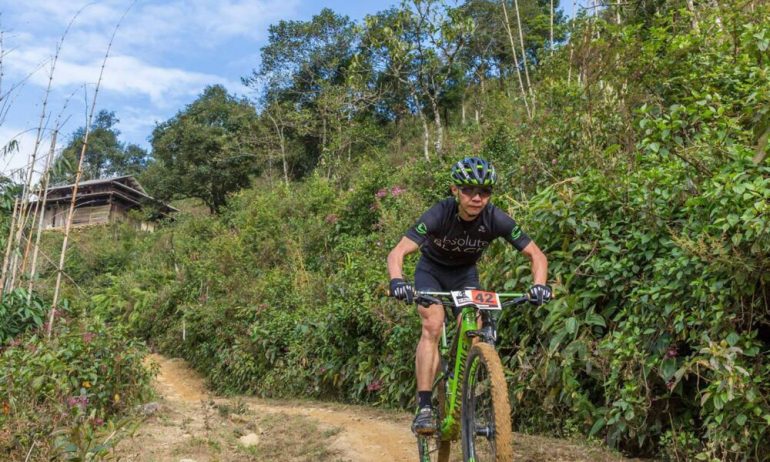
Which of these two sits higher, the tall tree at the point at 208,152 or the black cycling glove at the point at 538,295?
the tall tree at the point at 208,152

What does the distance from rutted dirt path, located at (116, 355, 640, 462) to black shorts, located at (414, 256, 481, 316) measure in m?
1.60

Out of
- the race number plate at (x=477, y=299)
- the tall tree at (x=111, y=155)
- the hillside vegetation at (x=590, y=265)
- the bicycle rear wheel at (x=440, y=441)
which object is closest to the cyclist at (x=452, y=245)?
the bicycle rear wheel at (x=440, y=441)

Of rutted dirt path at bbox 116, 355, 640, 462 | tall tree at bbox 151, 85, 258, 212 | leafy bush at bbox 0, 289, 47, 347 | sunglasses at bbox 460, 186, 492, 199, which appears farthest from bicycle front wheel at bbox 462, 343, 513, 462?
tall tree at bbox 151, 85, 258, 212

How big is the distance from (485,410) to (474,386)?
0.18 meters

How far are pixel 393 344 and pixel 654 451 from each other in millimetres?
3527

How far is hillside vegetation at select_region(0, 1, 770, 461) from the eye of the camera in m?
4.45

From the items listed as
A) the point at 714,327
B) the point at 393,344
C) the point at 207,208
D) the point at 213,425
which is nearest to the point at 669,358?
the point at 714,327

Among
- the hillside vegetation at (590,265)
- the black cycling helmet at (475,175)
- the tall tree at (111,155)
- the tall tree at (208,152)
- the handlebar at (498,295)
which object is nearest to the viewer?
the handlebar at (498,295)

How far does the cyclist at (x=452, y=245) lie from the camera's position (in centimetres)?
403

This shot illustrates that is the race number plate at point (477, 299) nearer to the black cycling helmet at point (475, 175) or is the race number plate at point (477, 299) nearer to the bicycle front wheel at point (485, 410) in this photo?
the bicycle front wheel at point (485, 410)

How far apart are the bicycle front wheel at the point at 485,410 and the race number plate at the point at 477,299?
0.80ft

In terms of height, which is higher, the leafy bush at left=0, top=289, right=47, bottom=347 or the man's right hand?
the man's right hand

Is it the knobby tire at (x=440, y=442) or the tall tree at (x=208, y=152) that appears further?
the tall tree at (x=208, y=152)

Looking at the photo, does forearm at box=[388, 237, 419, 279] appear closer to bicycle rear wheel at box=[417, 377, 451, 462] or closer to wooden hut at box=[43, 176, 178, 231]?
bicycle rear wheel at box=[417, 377, 451, 462]
